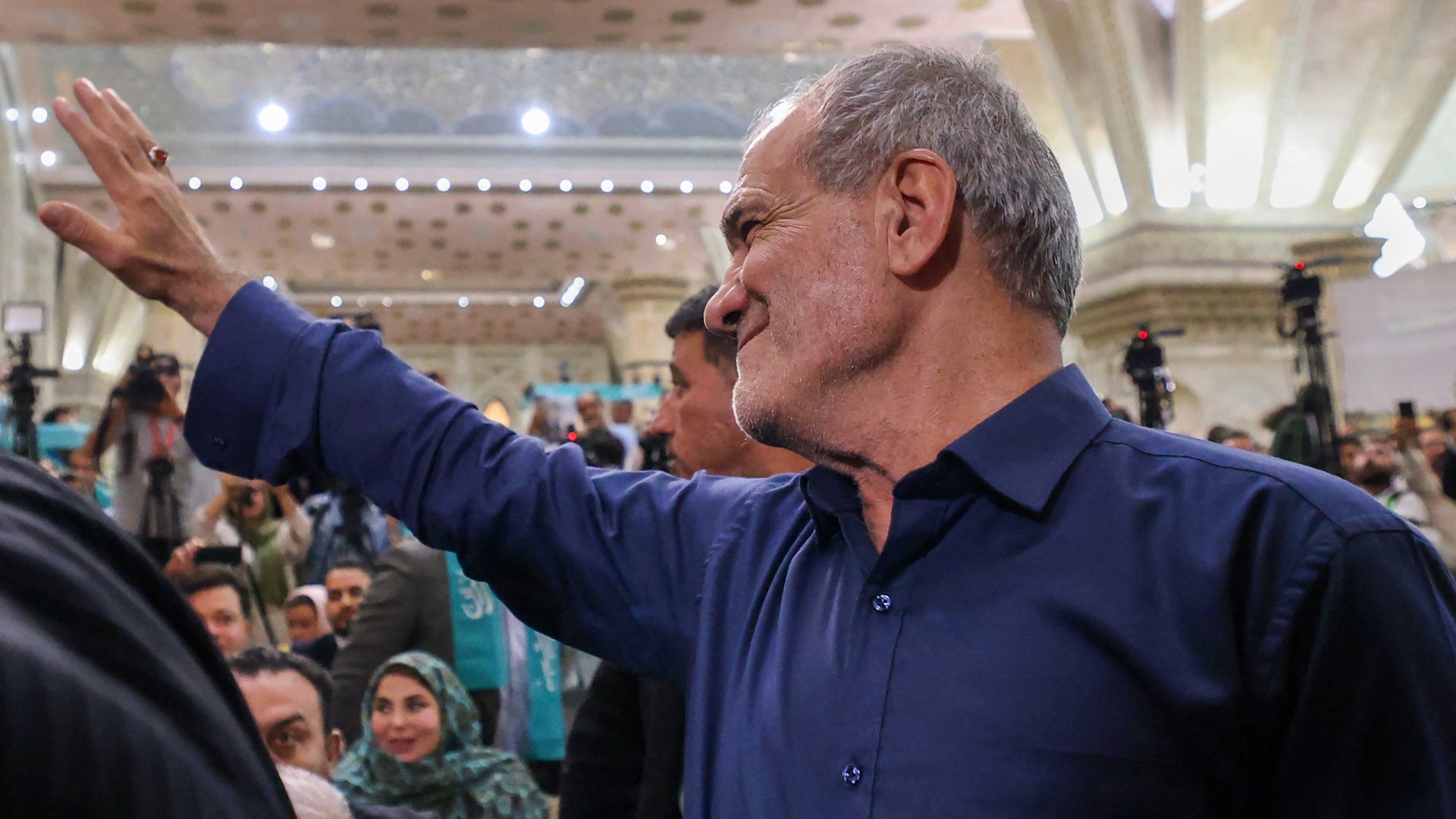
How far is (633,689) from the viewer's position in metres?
2.12

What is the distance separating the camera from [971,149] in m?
1.08

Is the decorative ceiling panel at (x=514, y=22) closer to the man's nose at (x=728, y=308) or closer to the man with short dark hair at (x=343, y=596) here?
the man with short dark hair at (x=343, y=596)

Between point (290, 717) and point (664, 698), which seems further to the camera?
point (290, 717)

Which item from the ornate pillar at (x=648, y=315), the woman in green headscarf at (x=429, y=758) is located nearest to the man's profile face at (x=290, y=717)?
the woman in green headscarf at (x=429, y=758)

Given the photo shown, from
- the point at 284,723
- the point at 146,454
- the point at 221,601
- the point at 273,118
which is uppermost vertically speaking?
the point at 273,118

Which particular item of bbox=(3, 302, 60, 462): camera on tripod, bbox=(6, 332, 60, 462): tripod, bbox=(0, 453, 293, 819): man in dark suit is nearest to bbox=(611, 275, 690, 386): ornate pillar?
bbox=(3, 302, 60, 462): camera on tripod

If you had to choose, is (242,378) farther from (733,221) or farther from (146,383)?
(146,383)

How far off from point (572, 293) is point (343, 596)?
669 inches

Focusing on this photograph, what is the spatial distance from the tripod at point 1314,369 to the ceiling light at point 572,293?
14.5 metres

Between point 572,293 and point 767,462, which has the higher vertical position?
point 572,293

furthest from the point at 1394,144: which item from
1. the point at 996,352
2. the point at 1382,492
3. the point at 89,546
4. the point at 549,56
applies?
the point at 89,546

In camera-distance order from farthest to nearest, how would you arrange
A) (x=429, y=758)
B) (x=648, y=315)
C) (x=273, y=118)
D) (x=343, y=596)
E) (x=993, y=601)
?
(x=648, y=315) → (x=273, y=118) → (x=343, y=596) → (x=429, y=758) → (x=993, y=601)

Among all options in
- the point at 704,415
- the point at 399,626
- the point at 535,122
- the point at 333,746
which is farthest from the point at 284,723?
the point at 535,122

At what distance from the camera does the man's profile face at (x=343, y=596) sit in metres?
4.04
